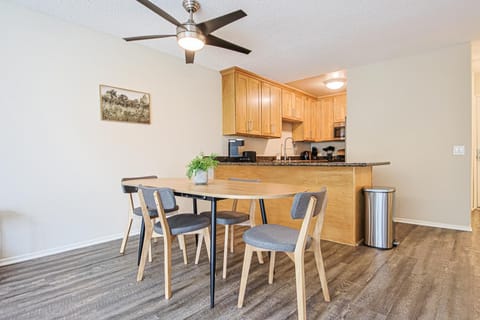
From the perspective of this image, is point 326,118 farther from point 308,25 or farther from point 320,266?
point 320,266

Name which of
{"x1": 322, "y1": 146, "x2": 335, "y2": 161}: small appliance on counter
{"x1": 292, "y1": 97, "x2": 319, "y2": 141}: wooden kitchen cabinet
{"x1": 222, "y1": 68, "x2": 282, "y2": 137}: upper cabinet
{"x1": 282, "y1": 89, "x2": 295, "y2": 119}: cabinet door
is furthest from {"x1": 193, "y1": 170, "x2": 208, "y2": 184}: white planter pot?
{"x1": 322, "y1": 146, "x2": 335, "y2": 161}: small appliance on counter

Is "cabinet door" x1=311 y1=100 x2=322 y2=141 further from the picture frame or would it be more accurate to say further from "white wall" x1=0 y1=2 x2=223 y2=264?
the picture frame

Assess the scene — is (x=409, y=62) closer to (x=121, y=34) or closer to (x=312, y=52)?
(x=312, y=52)

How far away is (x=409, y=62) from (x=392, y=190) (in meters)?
2.21

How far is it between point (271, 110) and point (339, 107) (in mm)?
2011

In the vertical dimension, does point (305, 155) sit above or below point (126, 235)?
above

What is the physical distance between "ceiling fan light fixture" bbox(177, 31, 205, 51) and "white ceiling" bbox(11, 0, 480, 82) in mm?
371

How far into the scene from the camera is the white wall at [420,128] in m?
3.56

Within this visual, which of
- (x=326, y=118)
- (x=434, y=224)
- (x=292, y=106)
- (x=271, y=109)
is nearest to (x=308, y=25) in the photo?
(x=271, y=109)

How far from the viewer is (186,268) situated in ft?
7.77

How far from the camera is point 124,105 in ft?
10.9

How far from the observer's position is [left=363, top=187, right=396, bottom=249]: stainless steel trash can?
112 inches

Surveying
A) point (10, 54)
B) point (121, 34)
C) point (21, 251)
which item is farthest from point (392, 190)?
point (10, 54)

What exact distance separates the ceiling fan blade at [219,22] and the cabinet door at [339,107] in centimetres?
458
